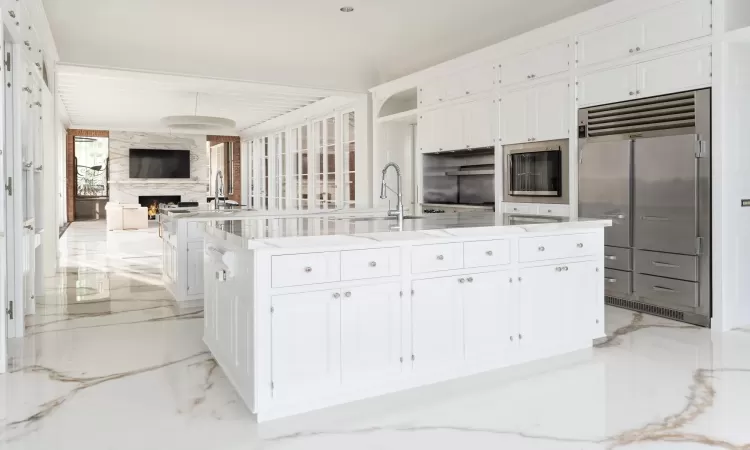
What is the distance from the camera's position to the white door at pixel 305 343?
2379mm

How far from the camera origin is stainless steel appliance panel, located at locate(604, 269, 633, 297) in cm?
461

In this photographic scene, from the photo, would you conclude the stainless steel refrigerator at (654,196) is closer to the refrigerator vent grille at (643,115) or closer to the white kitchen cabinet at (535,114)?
the refrigerator vent grille at (643,115)

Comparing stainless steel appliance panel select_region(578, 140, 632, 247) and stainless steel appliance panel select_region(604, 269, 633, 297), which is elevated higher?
stainless steel appliance panel select_region(578, 140, 632, 247)

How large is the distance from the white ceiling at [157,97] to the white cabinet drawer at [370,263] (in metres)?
5.70

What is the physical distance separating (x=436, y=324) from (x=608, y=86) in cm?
296

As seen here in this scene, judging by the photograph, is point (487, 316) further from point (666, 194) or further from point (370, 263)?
point (666, 194)

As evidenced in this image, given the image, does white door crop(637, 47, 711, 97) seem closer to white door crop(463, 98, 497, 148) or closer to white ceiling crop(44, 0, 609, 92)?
white ceiling crop(44, 0, 609, 92)

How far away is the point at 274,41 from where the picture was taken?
6.66 metres

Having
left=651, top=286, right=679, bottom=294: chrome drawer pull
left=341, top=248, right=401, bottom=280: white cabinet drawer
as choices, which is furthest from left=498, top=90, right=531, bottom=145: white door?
left=341, top=248, right=401, bottom=280: white cabinet drawer

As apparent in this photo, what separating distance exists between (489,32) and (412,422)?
16.3 ft

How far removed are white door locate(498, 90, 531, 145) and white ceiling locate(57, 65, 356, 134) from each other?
3.37 meters

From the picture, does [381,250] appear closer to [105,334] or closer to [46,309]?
[105,334]

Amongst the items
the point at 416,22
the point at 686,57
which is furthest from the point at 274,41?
the point at 686,57

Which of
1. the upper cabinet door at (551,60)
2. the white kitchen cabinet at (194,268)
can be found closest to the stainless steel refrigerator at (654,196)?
the upper cabinet door at (551,60)
